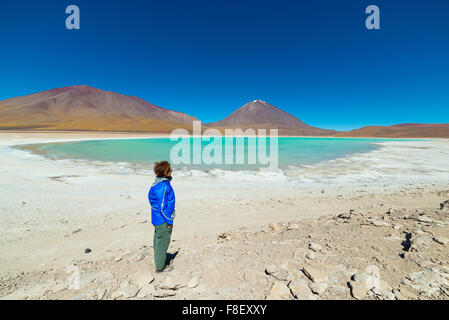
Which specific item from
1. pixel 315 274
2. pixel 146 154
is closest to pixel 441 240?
pixel 315 274

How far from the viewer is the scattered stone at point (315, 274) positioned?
93.6 inches

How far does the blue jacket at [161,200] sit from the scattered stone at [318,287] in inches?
70.6

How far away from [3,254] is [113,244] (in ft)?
5.37

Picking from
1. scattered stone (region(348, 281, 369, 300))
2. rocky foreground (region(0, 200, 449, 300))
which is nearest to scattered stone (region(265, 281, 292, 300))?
rocky foreground (region(0, 200, 449, 300))

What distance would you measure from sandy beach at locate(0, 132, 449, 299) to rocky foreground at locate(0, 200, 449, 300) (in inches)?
0.9

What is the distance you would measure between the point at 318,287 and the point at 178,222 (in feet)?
10.9

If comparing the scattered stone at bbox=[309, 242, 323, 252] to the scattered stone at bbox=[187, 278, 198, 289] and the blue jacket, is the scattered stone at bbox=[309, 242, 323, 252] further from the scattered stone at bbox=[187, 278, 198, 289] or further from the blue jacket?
the blue jacket

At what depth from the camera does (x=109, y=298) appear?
7.71 feet

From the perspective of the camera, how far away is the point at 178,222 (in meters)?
4.88

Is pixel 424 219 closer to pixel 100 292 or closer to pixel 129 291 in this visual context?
pixel 129 291

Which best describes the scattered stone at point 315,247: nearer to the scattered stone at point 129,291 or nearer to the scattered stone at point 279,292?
the scattered stone at point 279,292

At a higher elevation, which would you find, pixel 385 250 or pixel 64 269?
pixel 385 250

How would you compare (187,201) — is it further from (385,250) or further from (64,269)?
(385,250)
